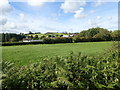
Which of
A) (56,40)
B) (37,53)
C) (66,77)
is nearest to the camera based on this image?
(66,77)

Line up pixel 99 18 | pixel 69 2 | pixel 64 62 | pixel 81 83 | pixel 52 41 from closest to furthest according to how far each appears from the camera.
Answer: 1. pixel 81 83
2. pixel 64 62
3. pixel 69 2
4. pixel 99 18
5. pixel 52 41

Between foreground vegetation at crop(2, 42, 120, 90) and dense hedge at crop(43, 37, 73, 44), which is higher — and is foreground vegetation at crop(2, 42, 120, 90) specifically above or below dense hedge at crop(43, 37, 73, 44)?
below

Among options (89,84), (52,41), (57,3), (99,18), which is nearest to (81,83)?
(89,84)

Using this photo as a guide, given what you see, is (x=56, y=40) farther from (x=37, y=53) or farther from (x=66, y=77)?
(x=66, y=77)

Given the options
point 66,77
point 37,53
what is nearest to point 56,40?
point 37,53

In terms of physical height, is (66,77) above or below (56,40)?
below

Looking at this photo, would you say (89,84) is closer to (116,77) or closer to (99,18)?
(116,77)

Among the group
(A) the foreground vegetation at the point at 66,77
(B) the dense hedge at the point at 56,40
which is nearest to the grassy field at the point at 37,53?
(A) the foreground vegetation at the point at 66,77

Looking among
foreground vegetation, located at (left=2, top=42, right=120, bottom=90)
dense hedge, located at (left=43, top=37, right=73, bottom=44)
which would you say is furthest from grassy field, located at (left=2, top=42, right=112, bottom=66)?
dense hedge, located at (left=43, top=37, right=73, bottom=44)

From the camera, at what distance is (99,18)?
496 cm

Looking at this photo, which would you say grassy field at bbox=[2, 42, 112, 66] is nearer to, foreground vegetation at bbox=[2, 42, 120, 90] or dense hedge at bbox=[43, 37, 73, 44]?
foreground vegetation at bbox=[2, 42, 120, 90]

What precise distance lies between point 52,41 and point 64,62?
74.5ft

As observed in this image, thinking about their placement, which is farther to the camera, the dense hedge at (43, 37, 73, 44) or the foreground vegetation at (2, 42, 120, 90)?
the dense hedge at (43, 37, 73, 44)

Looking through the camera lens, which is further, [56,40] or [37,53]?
[56,40]
